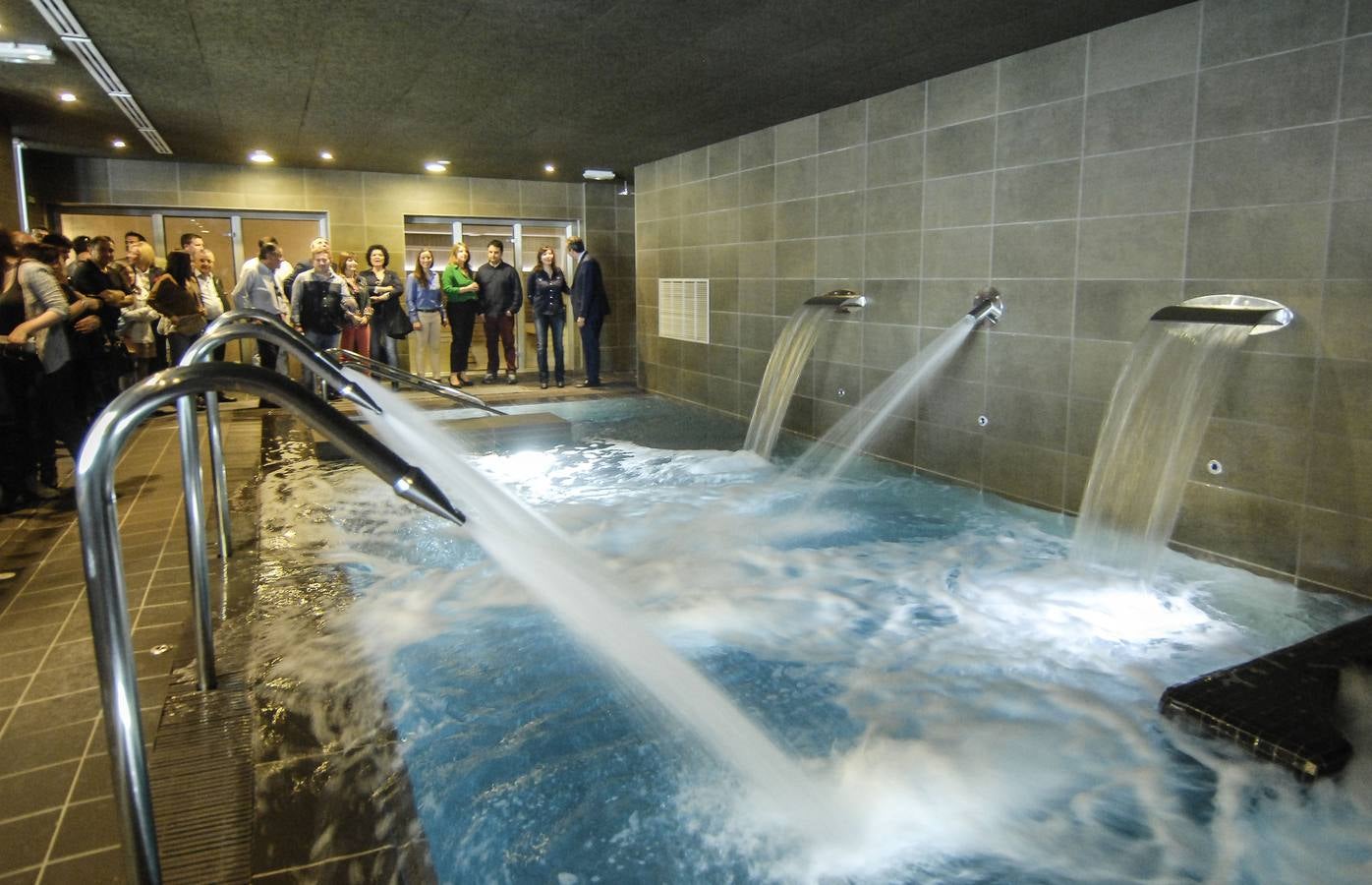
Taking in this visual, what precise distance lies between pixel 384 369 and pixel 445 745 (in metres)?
1.50

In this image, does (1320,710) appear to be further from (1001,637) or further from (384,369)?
(384,369)

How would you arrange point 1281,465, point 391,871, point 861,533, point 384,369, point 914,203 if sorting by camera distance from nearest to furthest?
point 391,871, point 384,369, point 1281,465, point 861,533, point 914,203

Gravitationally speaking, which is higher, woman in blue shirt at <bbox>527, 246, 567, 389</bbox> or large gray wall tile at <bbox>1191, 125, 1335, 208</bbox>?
large gray wall tile at <bbox>1191, 125, 1335, 208</bbox>

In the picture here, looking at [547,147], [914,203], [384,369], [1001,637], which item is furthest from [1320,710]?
[547,147]

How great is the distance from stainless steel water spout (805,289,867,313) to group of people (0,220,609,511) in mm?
4200

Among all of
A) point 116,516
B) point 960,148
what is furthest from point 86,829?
point 960,148

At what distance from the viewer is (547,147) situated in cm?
899

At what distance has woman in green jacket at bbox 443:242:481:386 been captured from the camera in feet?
34.2

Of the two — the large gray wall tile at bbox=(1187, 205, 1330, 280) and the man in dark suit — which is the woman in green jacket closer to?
the man in dark suit

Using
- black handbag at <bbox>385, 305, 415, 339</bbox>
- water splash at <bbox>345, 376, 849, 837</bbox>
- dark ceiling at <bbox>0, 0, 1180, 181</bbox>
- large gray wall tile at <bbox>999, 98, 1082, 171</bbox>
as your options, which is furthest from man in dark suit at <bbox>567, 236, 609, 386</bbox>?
large gray wall tile at <bbox>999, 98, 1082, 171</bbox>

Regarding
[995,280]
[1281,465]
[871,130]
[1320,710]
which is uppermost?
[871,130]

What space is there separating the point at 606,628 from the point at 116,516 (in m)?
2.58

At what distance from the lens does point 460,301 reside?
1051 centimetres

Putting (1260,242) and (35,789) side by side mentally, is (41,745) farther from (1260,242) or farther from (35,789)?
(1260,242)
